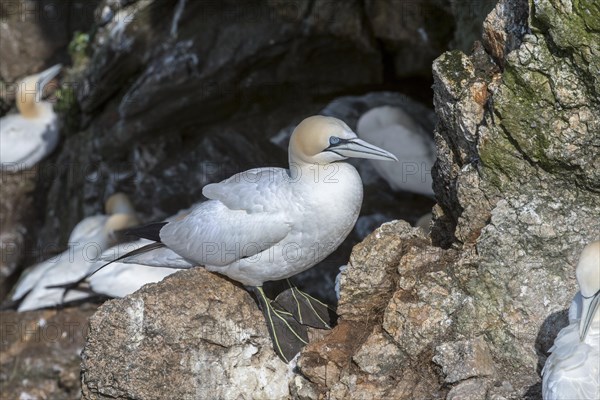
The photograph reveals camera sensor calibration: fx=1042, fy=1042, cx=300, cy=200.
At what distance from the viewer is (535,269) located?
566cm

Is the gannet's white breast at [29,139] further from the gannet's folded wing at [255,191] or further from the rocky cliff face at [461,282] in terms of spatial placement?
the rocky cliff face at [461,282]

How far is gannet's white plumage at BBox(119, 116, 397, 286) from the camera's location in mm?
6277

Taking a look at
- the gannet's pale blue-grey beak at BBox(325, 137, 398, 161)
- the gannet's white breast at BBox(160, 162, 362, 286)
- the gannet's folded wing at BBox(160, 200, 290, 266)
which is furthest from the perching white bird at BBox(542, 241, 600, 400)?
the gannet's folded wing at BBox(160, 200, 290, 266)

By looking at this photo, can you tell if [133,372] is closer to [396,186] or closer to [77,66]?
[396,186]

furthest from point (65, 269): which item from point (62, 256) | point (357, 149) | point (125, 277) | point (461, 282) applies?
point (461, 282)

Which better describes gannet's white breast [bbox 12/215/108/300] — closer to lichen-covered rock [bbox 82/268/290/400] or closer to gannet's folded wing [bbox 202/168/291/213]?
gannet's folded wing [bbox 202/168/291/213]

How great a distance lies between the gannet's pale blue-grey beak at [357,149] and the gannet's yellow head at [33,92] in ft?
19.3

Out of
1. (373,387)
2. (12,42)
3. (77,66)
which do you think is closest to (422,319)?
(373,387)

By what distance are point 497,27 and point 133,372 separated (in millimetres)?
2931

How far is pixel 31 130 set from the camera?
11.5 m

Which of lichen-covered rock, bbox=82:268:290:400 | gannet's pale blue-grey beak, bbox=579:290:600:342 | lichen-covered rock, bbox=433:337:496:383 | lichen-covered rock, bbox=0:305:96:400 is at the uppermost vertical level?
gannet's pale blue-grey beak, bbox=579:290:600:342

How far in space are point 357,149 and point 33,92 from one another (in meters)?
6.11

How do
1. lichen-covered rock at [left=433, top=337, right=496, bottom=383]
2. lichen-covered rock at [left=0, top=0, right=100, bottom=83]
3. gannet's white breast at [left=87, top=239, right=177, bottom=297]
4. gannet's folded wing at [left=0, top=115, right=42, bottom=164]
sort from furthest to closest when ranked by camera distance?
lichen-covered rock at [left=0, top=0, right=100, bottom=83] → gannet's folded wing at [left=0, top=115, right=42, bottom=164] → gannet's white breast at [left=87, top=239, right=177, bottom=297] → lichen-covered rock at [left=433, top=337, right=496, bottom=383]

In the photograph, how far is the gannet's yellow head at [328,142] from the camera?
6.19 metres
